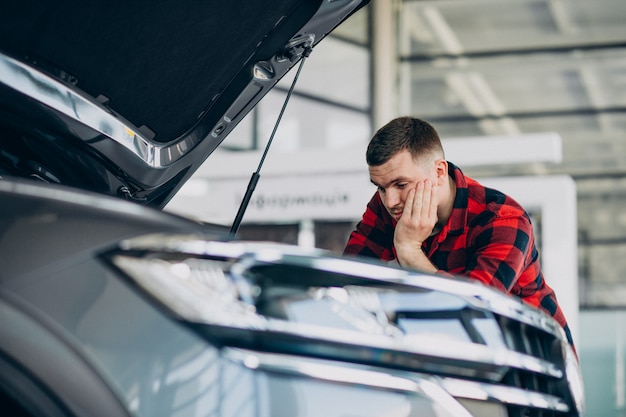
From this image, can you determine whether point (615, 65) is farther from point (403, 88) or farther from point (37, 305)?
point (37, 305)

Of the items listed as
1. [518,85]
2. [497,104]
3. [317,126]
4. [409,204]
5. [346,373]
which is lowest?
[346,373]

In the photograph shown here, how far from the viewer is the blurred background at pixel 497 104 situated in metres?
7.57

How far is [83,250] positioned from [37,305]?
0.32 ft

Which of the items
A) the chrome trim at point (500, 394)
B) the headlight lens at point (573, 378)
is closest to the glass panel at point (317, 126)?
the headlight lens at point (573, 378)

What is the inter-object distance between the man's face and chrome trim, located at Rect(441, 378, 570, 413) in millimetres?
1174

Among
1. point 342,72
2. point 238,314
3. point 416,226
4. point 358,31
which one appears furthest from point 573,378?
point 358,31

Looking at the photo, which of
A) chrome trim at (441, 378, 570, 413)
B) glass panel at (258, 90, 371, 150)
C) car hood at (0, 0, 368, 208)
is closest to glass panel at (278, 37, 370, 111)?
glass panel at (258, 90, 371, 150)

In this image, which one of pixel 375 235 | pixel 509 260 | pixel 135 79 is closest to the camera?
pixel 135 79

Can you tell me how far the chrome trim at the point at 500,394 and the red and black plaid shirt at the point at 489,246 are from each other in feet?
2.88

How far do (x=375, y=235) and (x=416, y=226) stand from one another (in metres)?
0.32

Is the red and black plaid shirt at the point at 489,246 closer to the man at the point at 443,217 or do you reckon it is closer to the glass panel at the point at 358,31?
the man at the point at 443,217

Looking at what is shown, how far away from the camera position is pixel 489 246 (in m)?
2.41

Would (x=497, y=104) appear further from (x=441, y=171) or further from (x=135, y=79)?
(x=135, y=79)

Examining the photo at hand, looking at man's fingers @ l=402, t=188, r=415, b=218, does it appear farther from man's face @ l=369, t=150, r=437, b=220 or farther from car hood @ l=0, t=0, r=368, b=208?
car hood @ l=0, t=0, r=368, b=208
